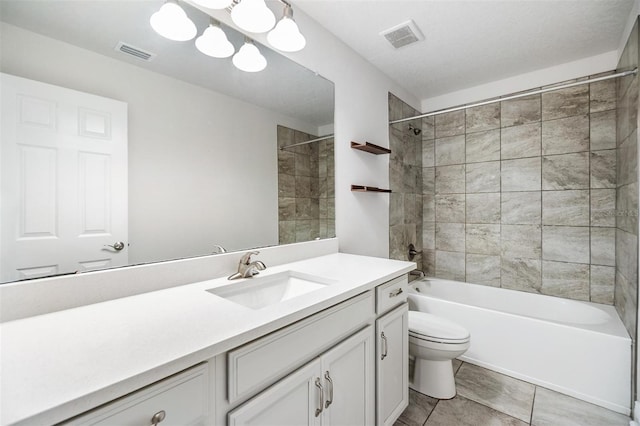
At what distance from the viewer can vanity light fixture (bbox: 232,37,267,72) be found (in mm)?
1396

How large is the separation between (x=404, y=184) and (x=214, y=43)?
6.99ft

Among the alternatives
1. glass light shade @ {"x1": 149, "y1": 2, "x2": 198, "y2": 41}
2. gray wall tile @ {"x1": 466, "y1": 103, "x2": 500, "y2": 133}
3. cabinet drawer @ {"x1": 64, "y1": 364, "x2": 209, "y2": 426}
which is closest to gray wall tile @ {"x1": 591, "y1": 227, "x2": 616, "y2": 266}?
gray wall tile @ {"x1": 466, "y1": 103, "x2": 500, "y2": 133}

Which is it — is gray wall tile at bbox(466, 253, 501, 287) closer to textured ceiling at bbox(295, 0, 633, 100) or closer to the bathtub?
the bathtub

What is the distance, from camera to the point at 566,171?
239cm

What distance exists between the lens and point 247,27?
4.22ft

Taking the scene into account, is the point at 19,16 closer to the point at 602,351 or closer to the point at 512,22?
the point at 512,22

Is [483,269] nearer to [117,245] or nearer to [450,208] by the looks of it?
[450,208]

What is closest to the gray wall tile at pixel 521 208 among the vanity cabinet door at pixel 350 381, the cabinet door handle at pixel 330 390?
the vanity cabinet door at pixel 350 381

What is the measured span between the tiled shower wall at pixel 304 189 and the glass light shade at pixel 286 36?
0.42 metres

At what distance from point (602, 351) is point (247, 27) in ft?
8.92

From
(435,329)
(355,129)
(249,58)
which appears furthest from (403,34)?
(435,329)

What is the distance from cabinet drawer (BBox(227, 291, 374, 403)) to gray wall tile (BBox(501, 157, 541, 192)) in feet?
7.63

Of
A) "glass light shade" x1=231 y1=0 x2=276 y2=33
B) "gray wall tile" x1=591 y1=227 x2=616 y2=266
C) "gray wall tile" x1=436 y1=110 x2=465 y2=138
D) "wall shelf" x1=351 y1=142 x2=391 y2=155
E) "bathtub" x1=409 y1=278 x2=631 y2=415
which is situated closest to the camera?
"glass light shade" x1=231 y1=0 x2=276 y2=33

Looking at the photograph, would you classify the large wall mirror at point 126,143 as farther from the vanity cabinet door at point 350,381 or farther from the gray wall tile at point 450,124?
the gray wall tile at point 450,124
